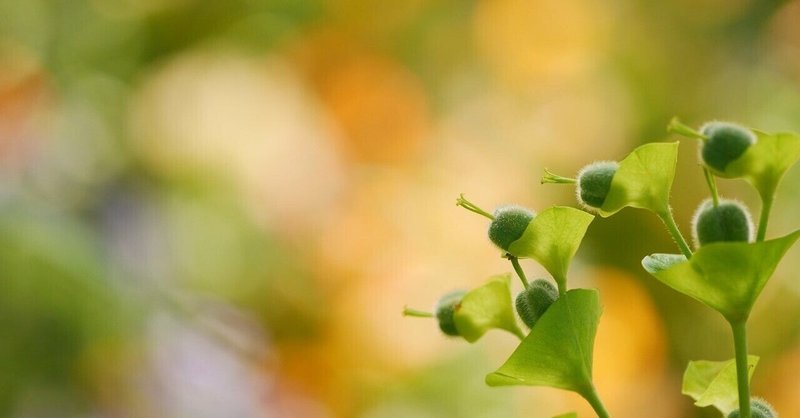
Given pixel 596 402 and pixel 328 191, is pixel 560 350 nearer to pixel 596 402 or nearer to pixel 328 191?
pixel 596 402

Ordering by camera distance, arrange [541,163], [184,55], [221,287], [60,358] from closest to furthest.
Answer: [60,358] < [221,287] < [541,163] < [184,55]

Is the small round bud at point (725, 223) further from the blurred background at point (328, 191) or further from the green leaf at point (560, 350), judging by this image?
the blurred background at point (328, 191)

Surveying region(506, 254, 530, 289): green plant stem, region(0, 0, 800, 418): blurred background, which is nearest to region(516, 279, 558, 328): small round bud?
region(506, 254, 530, 289): green plant stem

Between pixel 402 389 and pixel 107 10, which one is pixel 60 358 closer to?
pixel 402 389

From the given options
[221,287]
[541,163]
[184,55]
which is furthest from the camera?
[184,55]

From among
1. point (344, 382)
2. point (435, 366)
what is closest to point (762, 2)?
point (435, 366)

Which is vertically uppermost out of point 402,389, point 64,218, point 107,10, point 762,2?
point 107,10
